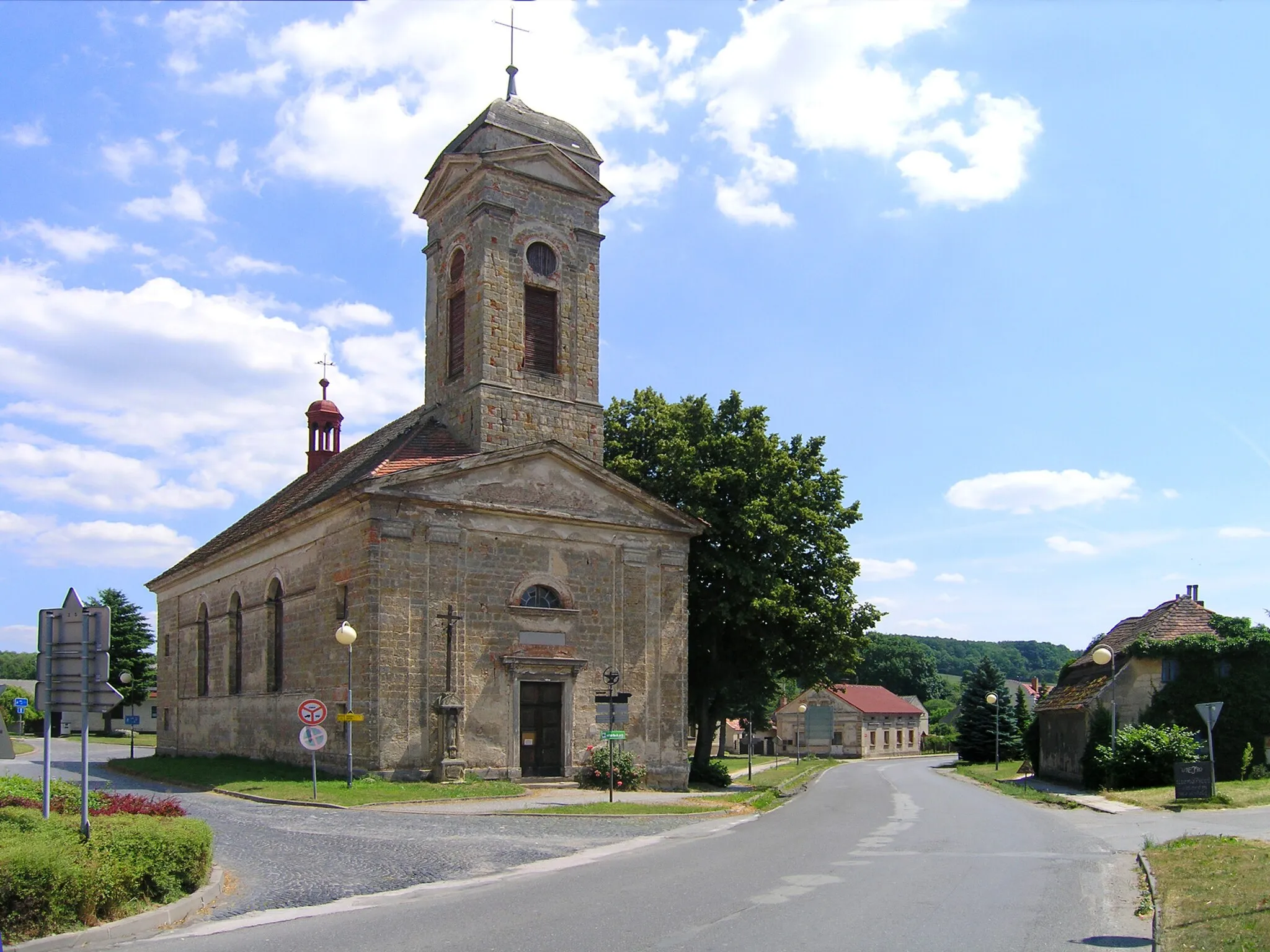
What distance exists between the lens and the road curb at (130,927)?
29.7 feet

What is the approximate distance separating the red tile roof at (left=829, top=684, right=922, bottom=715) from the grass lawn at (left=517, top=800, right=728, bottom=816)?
7680 centimetres

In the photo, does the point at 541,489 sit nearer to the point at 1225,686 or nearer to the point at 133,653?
the point at 1225,686

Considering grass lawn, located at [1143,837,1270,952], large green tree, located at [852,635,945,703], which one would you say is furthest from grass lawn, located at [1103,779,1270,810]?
large green tree, located at [852,635,945,703]

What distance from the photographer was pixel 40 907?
363 inches

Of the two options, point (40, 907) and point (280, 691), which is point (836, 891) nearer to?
point (40, 907)

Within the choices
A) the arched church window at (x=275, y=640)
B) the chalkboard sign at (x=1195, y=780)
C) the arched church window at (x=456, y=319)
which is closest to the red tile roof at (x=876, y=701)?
the arched church window at (x=275, y=640)

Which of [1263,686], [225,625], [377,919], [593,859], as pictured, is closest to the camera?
[377,919]

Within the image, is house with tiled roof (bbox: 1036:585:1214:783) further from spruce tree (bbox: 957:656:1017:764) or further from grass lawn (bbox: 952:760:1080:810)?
spruce tree (bbox: 957:656:1017:764)

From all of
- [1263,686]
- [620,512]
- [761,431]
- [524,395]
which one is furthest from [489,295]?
[1263,686]

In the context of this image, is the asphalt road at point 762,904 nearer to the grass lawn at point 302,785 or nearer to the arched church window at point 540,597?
the grass lawn at point 302,785

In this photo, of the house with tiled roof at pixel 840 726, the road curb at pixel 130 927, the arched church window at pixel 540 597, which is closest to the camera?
the road curb at pixel 130 927

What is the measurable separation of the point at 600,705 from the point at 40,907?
17223 mm

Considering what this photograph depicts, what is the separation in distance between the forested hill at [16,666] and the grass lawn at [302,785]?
394 feet

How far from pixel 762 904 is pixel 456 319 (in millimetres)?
22800
